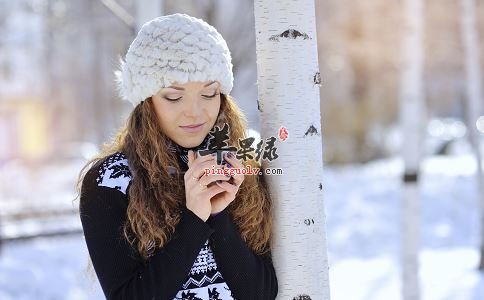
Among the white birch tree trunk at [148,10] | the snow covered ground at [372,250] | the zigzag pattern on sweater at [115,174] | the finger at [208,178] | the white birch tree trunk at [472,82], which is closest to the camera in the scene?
the finger at [208,178]

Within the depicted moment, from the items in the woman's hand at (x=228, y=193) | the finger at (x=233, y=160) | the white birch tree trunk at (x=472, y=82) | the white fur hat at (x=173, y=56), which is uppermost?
the white birch tree trunk at (x=472, y=82)

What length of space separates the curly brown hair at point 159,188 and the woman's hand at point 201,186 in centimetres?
10

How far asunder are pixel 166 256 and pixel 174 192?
211 mm

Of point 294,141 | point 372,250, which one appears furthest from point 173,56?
point 372,250

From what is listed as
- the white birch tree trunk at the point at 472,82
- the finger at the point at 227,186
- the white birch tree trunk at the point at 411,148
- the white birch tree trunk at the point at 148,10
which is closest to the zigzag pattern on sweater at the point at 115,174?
the finger at the point at 227,186

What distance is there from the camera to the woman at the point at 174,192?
75.3 inches

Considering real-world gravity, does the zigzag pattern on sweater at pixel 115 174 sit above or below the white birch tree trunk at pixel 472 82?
below

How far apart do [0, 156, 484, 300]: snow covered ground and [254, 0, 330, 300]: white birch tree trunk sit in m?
2.09

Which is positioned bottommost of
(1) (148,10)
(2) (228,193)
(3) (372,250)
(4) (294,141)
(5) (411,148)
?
(3) (372,250)

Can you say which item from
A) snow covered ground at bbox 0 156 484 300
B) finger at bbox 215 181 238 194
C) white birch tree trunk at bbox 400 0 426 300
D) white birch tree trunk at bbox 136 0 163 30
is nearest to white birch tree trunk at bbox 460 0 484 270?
snow covered ground at bbox 0 156 484 300

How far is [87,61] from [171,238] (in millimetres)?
16401

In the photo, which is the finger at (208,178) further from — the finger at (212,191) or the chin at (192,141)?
the chin at (192,141)

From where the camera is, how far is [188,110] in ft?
6.61

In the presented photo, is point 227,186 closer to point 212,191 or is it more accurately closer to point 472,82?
point 212,191
